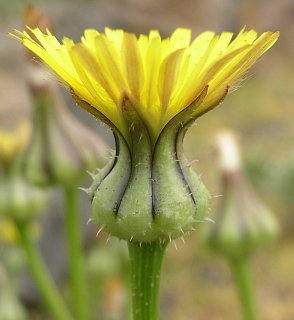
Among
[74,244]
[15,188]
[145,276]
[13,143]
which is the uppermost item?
[13,143]

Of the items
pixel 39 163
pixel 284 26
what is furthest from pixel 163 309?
pixel 284 26

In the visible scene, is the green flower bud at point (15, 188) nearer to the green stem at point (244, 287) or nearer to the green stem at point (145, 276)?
the green stem at point (244, 287)

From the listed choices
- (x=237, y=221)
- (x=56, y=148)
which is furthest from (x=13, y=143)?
(x=237, y=221)

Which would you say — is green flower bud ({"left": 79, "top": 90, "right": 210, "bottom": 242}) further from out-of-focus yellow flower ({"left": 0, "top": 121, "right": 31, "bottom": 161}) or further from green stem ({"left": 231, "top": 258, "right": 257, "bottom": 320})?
out-of-focus yellow flower ({"left": 0, "top": 121, "right": 31, "bottom": 161})

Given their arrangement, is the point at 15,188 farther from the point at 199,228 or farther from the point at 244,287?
the point at 199,228

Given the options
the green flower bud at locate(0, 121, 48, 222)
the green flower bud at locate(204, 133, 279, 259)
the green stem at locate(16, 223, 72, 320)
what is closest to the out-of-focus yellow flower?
the green flower bud at locate(0, 121, 48, 222)

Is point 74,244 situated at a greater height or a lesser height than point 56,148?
lesser
